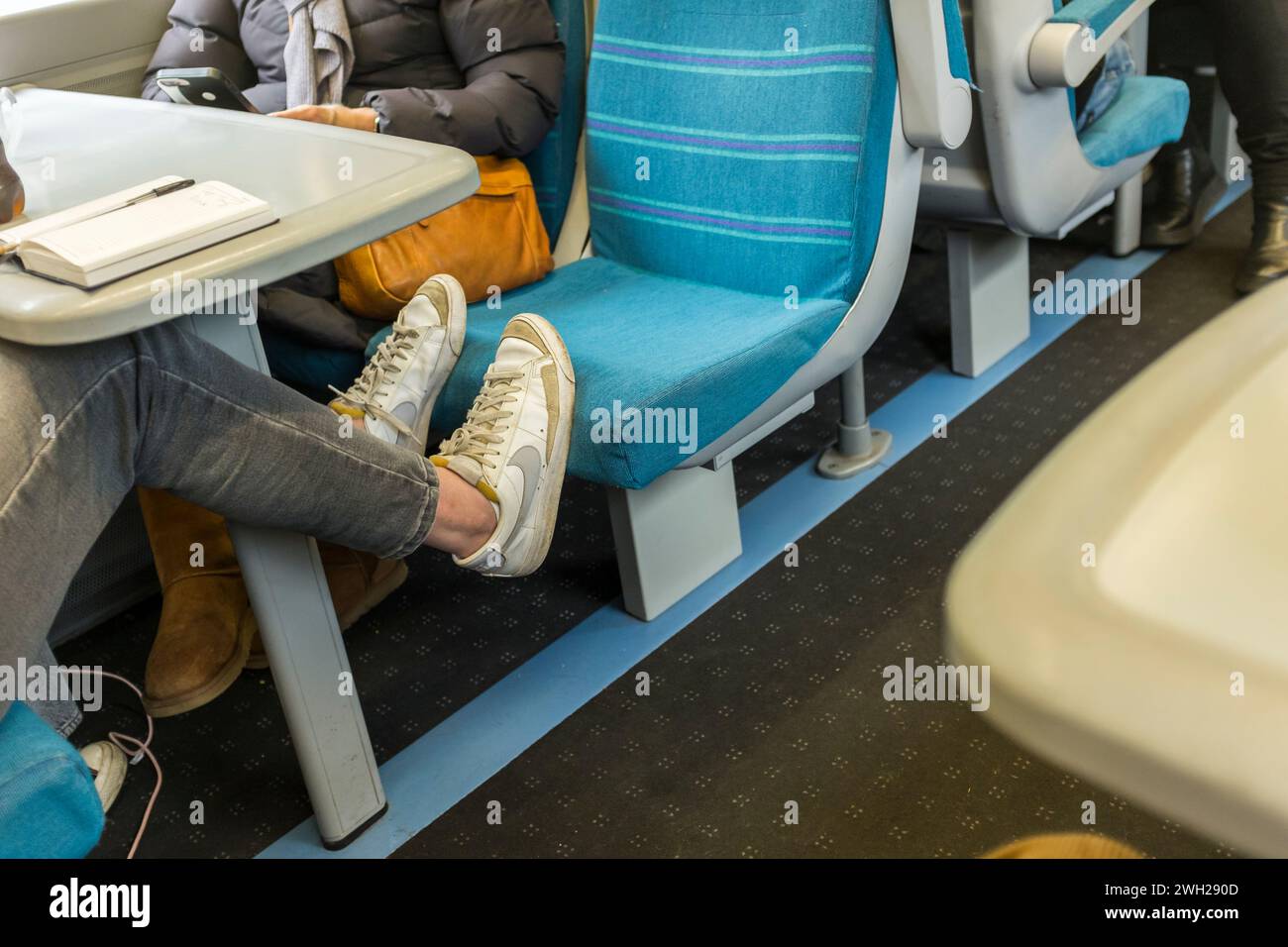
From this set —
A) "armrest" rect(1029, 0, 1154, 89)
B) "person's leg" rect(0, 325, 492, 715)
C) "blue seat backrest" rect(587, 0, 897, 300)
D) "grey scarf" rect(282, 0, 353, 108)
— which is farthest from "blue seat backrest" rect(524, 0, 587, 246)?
"person's leg" rect(0, 325, 492, 715)

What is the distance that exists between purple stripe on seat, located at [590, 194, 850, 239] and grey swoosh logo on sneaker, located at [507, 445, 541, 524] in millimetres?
558

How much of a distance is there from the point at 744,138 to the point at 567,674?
2.91 ft

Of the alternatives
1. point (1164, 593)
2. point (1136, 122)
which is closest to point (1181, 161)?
point (1136, 122)

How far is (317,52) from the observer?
214cm

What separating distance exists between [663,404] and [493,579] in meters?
0.67

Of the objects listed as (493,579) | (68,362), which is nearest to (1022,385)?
(493,579)

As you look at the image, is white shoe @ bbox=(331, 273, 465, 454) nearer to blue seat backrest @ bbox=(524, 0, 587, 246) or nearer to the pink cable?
blue seat backrest @ bbox=(524, 0, 587, 246)

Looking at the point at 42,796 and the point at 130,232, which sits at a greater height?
the point at 130,232

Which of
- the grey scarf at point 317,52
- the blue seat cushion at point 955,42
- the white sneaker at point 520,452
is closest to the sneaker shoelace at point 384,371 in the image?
the white sneaker at point 520,452

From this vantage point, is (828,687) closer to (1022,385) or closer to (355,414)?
(355,414)

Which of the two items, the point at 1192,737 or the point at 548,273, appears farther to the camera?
the point at 548,273

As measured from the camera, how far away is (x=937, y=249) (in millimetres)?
3287

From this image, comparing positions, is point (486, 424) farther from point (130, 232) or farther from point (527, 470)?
point (130, 232)

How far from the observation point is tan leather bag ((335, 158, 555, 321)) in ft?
6.40
